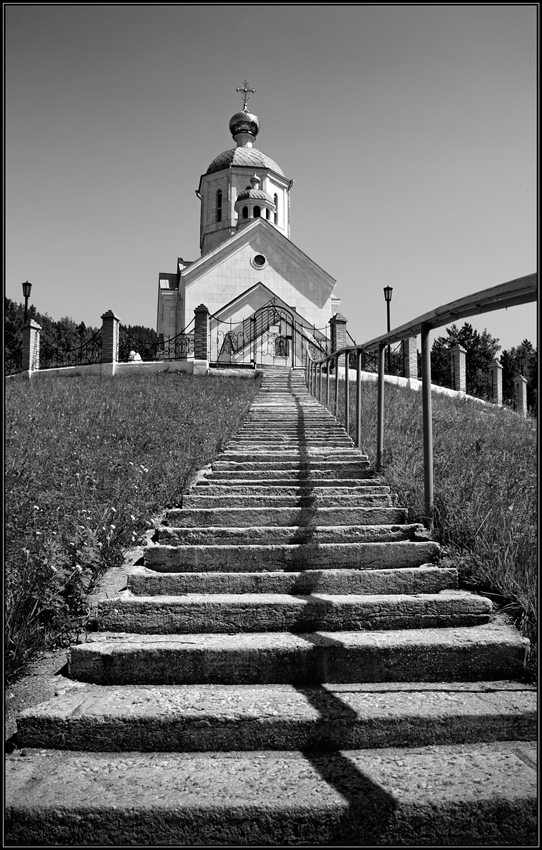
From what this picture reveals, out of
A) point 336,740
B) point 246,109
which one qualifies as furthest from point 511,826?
point 246,109

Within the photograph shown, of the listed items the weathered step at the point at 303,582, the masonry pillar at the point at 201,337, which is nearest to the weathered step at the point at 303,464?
the weathered step at the point at 303,582

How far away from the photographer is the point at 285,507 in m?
4.68

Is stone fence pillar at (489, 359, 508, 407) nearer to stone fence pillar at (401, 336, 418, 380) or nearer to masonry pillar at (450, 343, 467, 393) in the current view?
masonry pillar at (450, 343, 467, 393)

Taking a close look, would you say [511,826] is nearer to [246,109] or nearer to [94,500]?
[94,500]

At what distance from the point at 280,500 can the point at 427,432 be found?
52.1 inches

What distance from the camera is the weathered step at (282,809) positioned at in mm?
2014

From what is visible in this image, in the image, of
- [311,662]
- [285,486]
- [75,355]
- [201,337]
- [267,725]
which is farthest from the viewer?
[75,355]

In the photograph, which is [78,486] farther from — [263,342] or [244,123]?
[244,123]

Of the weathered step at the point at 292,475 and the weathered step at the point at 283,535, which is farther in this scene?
the weathered step at the point at 292,475

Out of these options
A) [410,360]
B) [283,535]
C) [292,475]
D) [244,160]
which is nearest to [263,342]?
[410,360]

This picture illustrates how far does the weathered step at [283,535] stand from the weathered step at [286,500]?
1.89 feet

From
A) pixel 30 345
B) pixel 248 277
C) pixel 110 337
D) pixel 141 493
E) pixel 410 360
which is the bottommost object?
pixel 141 493

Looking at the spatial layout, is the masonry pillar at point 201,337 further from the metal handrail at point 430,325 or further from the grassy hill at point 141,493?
the metal handrail at point 430,325

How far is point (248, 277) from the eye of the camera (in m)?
34.2
